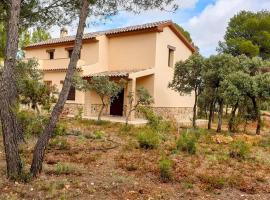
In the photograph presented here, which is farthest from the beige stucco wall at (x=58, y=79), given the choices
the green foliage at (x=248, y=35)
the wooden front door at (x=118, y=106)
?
the green foliage at (x=248, y=35)

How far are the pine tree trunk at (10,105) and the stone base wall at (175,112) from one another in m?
16.3

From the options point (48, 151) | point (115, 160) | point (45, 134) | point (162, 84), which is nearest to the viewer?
point (45, 134)

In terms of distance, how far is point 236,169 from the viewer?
884cm

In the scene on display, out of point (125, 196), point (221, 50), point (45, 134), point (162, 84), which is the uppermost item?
point (221, 50)

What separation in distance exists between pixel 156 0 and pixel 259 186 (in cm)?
466

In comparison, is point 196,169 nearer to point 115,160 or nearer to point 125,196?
point 115,160

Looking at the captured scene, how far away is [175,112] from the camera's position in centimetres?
2481

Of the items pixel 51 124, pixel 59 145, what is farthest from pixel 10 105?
pixel 59 145

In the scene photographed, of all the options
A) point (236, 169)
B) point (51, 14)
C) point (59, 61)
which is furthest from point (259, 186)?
point (59, 61)

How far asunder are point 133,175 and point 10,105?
2906 mm

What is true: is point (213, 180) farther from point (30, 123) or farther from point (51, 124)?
point (30, 123)

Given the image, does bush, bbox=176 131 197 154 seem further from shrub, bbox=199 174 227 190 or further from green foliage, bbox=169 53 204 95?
green foliage, bbox=169 53 204 95

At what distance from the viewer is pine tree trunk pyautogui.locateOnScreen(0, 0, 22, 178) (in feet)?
21.8

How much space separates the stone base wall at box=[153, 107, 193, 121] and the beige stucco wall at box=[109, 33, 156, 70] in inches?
118
